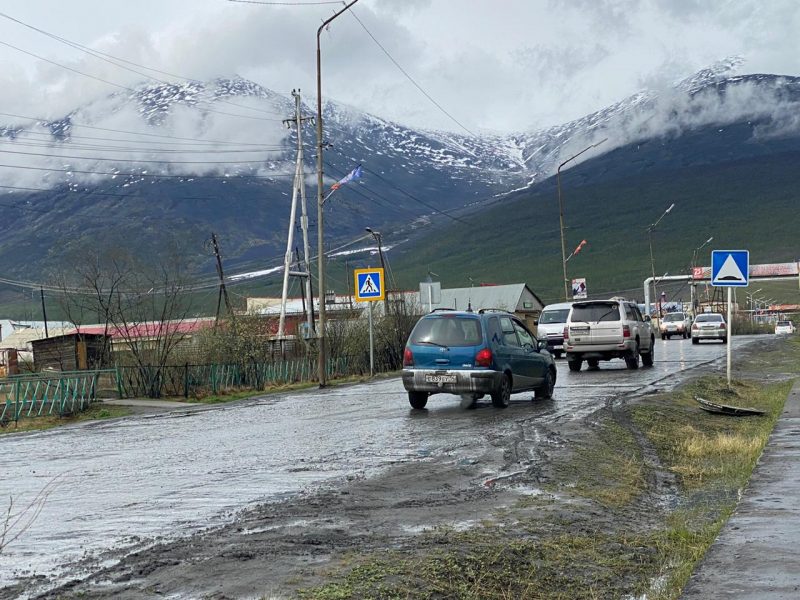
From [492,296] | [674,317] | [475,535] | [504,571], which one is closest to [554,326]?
[674,317]

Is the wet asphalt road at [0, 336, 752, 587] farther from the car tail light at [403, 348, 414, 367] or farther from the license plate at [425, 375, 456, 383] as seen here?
the car tail light at [403, 348, 414, 367]

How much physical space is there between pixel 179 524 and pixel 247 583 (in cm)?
208

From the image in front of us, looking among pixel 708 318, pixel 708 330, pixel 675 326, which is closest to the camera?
pixel 708 330

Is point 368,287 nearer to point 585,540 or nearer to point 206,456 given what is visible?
point 206,456

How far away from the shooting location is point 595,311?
3197cm

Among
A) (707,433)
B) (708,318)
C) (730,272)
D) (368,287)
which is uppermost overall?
(368,287)

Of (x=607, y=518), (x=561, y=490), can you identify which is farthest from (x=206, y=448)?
(x=607, y=518)

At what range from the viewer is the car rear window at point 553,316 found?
43906 mm

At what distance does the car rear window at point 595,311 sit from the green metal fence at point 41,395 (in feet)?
48.9

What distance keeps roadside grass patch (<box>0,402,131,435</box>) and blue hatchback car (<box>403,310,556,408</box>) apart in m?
7.30

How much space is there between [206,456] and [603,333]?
787 inches

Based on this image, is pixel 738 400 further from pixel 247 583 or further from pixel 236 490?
pixel 247 583

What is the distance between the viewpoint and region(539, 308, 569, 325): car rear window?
144ft

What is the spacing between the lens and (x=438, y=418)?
17578 mm
